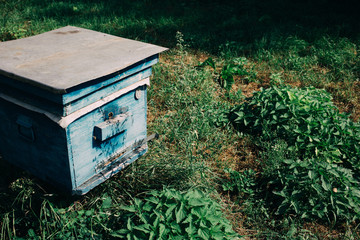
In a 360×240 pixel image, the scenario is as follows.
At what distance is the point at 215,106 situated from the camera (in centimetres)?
452

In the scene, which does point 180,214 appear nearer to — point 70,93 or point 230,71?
point 70,93

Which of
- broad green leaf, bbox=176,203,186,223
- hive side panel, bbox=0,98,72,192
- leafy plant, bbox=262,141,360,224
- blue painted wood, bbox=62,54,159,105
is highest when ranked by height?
blue painted wood, bbox=62,54,159,105

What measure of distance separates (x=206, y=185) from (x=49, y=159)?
59.1 inches

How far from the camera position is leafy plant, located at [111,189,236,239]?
7.59ft

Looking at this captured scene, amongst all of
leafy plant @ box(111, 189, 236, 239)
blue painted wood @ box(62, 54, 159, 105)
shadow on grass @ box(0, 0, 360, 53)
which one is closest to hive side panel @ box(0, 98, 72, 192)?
blue painted wood @ box(62, 54, 159, 105)

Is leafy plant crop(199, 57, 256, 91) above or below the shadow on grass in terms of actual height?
below

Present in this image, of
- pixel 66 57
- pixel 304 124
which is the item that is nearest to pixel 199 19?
pixel 304 124

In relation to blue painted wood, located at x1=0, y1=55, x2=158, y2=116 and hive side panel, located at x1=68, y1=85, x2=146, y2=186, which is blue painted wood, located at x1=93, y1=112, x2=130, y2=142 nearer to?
hive side panel, located at x1=68, y1=85, x2=146, y2=186

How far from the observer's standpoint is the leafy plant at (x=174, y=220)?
2.31m

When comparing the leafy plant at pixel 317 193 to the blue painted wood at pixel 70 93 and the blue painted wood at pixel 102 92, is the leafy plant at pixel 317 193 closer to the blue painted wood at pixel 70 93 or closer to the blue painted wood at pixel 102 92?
the blue painted wood at pixel 102 92

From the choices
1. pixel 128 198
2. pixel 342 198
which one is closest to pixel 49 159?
pixel 128 198

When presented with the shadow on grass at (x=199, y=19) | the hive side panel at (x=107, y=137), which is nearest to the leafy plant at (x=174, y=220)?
the hive side panel at (x=107, y=137)

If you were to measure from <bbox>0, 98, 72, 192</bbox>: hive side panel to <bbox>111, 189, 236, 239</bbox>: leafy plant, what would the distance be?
0.60 meters

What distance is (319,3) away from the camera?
8.45 metres
